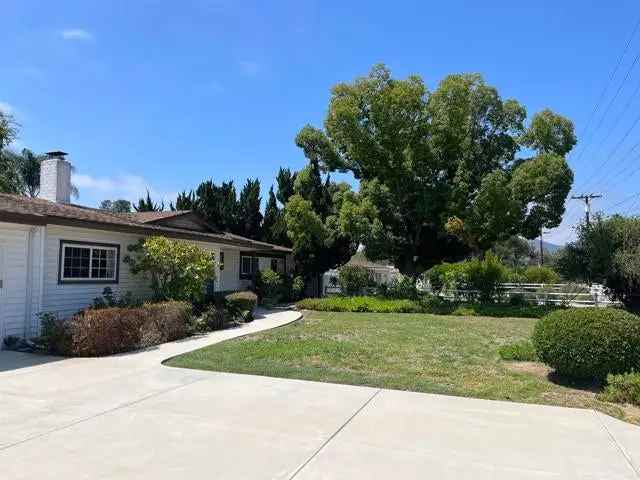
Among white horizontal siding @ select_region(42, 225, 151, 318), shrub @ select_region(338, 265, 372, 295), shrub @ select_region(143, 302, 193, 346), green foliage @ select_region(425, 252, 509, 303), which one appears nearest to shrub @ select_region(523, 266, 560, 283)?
green foliage @ select_region(425, 252, 509, 303)

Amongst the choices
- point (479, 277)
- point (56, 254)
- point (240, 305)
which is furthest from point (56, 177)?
point (479, 277)

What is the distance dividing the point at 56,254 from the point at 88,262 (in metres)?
1.16

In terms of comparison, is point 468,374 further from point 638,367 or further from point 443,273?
point 443,273

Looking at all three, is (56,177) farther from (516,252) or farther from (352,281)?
(516,252)

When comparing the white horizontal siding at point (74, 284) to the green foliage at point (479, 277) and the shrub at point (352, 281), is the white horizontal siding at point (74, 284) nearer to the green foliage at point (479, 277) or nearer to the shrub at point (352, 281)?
the shrub at point (352, 281)

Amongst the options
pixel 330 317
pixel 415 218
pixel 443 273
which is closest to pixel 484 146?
pixel 415 218

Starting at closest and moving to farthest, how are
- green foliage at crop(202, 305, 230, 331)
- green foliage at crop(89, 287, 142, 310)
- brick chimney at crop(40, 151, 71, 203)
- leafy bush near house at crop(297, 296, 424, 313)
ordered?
green foliage at crop(89, 287, 142, 310) → green foliage at crop(202, 305, 230, 331) → brick chimney at crop(40, 151, 71, 203) → leafy bush near house at crop(297, 296, 424, 313)

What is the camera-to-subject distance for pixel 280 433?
210 inches

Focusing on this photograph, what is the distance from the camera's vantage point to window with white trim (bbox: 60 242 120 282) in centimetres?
1229

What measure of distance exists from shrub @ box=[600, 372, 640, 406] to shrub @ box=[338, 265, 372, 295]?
1957 cm

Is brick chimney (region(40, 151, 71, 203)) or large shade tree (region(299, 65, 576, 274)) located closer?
brick chimney (region(40, 151, 71, 203))

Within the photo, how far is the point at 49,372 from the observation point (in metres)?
8.14

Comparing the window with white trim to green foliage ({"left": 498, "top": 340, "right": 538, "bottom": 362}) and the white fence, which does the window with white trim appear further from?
the white fence

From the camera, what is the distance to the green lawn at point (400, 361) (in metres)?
7.62
